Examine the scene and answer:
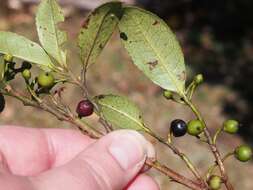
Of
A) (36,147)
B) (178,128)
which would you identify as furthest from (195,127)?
(36,147)

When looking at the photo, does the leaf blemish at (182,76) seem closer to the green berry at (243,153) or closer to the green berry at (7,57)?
the green berry at (243,153)

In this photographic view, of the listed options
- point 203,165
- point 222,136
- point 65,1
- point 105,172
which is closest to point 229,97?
point 222,136

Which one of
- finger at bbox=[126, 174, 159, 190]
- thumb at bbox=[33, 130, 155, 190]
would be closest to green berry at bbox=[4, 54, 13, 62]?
thumb at bbox=[33, 130, 155, 190]

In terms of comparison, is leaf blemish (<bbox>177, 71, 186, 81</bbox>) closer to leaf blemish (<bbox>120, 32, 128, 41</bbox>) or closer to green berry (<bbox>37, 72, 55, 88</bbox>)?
leaf blemish (<bbox>120, 32, 128, 41</bbox>)

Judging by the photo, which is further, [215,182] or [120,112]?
[120,112]

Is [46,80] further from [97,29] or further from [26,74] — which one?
[97,29]

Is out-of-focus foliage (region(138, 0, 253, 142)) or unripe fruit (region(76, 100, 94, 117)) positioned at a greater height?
unripe fruit (region(76, 100, 94, 117))
